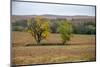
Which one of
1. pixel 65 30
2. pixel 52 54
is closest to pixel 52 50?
pixel 52 54

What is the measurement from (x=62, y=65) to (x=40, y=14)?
28.0 inches

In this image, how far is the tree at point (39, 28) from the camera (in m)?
2.43

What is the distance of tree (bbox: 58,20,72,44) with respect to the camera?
256cm

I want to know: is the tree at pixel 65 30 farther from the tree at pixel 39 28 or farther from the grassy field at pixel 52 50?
the tree at pixel 39 28

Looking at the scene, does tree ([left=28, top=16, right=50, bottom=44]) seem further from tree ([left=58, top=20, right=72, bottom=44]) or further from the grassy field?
tree ([left=58, top=20, right=72, bottom=44])

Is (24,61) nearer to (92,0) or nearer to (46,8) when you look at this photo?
(46,8)

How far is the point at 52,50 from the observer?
2.53m

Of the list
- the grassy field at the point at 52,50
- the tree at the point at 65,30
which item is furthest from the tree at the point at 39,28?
the tree at the point at 65,30

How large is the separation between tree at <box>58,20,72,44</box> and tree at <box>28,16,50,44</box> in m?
0.18

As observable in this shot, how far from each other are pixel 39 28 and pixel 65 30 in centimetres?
36

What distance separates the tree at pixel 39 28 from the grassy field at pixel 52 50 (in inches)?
2.2

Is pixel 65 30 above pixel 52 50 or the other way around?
above

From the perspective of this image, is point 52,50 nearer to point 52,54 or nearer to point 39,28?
point 52,54

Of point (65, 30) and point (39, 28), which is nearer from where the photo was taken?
→ point (39, 28)
